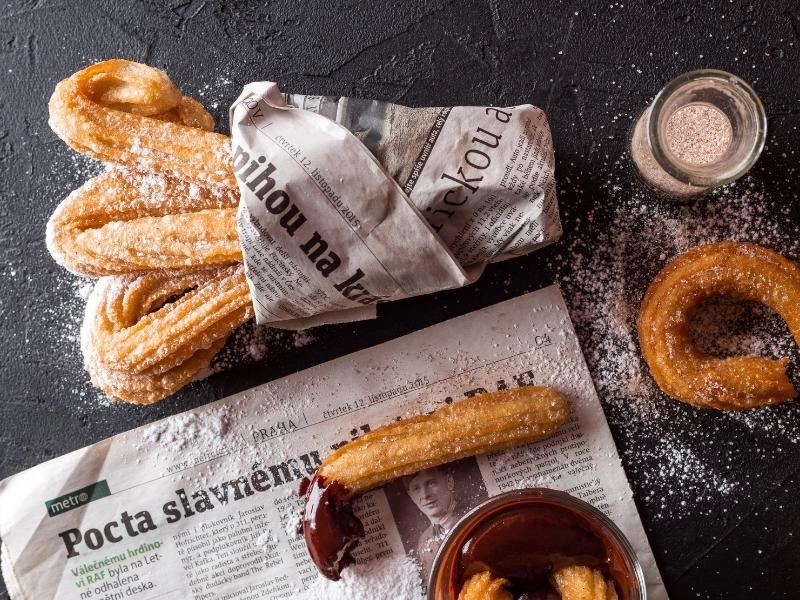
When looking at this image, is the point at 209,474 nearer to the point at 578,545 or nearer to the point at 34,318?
the point at 34,318

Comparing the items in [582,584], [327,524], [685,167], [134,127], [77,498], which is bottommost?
[582,584]

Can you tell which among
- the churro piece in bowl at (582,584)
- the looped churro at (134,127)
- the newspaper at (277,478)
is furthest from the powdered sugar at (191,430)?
the churro piece in bowl at (582,584)

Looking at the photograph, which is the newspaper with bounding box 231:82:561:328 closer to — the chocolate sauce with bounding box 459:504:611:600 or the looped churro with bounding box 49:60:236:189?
the looped churro with bounding box 49:60:236:189

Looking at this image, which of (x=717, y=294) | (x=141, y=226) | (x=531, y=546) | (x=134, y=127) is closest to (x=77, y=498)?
(x=141, y=226)

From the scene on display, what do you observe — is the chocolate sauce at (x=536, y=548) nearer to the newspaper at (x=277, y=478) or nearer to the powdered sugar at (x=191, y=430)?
the newspaper at (x=277, y=478)

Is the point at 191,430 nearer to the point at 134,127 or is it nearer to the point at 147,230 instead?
the point at 147,230

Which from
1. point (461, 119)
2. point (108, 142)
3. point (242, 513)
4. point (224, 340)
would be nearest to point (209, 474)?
point (242, 513)

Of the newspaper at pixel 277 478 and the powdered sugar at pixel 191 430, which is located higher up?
the powdered sugar at pixel 191 430
